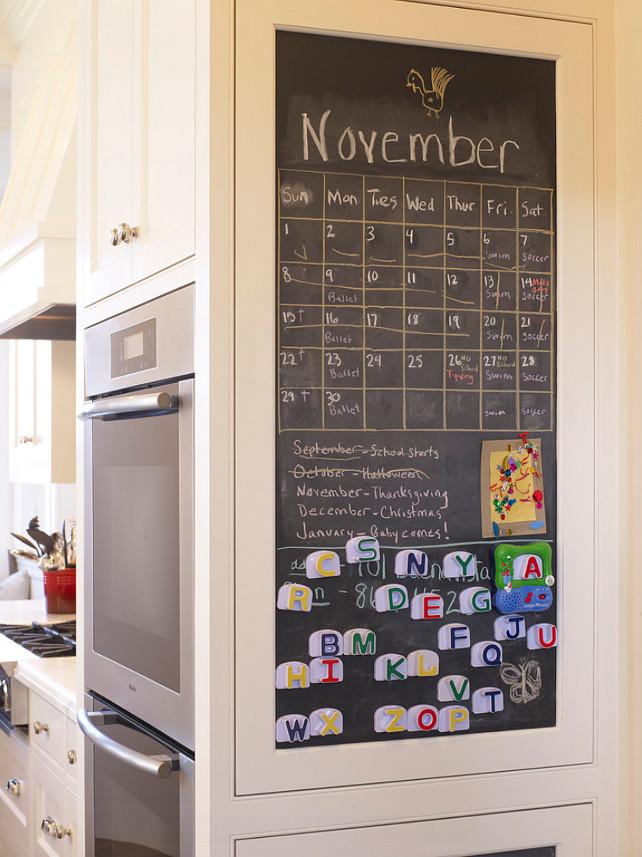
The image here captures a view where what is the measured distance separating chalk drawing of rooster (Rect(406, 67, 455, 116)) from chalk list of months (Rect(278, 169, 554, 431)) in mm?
130

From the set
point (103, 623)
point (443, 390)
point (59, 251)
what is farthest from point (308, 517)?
point (59, 251)

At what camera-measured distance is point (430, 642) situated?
1593mm

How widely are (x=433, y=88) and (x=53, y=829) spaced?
78.5 inches

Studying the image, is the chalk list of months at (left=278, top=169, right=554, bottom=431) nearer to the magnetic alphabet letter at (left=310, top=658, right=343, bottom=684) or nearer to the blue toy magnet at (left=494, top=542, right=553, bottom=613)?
the blue toy magnet at (left=494, top=542, right=553, bottom=613)

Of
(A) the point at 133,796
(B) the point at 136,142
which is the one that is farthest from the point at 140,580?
(B) the point at 136,142

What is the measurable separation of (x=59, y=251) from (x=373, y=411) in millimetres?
1501

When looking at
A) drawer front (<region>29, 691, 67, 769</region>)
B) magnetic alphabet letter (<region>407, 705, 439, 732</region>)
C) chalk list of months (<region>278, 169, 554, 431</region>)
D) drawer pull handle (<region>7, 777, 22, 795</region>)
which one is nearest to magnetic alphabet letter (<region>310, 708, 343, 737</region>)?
magnetic alphabet letter (<region>407, 705, 439, 732</region>)

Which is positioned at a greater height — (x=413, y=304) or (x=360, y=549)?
(x=413, y=304)

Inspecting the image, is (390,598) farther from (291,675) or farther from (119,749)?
(119,749)

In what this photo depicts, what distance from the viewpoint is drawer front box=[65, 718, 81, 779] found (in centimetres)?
231

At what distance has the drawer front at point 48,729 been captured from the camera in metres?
2.42

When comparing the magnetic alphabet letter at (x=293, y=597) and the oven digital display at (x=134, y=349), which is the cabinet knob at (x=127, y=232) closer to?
the oven digital display at (x=134, y=349)

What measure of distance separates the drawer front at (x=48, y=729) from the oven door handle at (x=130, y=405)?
33.5 inches

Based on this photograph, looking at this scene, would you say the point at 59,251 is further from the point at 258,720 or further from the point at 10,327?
the point at 258,720
